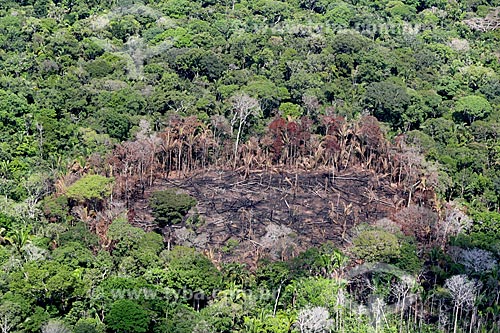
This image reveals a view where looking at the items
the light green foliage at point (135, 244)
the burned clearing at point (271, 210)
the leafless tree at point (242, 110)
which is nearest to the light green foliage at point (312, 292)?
the burned clearing at point (271, 210)

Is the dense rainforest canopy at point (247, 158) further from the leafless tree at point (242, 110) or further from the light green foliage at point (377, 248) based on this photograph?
the leafless tree at point (242, 110)

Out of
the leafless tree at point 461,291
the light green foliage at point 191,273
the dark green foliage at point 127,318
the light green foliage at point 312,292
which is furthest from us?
the light green foliage at point 191,273

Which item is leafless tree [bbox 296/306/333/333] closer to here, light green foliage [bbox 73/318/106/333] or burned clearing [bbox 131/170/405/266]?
burned clearing [bbox 131/170/405/266]

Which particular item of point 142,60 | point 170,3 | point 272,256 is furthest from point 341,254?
point 170,3

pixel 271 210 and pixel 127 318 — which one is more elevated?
pixel 127 318

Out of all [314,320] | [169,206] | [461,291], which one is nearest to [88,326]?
[314,320]

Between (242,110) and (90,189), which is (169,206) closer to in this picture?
(90,189)

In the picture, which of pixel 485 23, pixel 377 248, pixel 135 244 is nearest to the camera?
pixel 377 248
